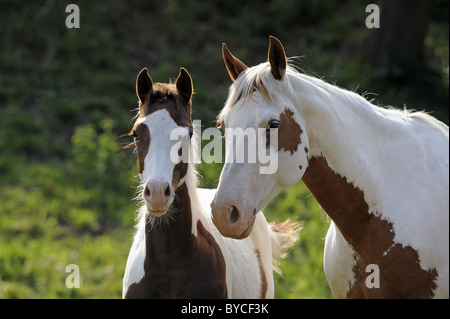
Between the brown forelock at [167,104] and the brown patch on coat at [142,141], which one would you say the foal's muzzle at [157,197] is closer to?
the brown patch on coat at [142,141]

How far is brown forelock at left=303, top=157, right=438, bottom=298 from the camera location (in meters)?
2.88

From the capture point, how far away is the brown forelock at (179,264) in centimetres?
353

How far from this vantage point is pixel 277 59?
2893 millimetres

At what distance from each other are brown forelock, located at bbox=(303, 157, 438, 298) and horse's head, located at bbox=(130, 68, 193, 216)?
0.78 meters

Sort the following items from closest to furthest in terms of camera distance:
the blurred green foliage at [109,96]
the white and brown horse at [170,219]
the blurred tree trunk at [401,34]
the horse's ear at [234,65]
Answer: the horse's ear at [234,65] → the white and brown horse at [170,219] → the blurred green foliage at [109,96] → the blurred tree trunk at [401,34]

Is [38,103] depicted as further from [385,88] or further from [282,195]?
[385,88]

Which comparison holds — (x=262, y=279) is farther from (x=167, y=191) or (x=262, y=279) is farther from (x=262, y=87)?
(x=262, y=87)

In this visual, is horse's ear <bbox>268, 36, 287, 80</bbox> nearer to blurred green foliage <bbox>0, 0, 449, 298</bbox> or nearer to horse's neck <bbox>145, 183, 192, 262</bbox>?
horse's neck <bbox>145, 183, 192, 262</bbox>

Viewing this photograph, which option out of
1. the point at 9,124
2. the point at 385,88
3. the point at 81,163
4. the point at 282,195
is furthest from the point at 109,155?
the point at 385,88

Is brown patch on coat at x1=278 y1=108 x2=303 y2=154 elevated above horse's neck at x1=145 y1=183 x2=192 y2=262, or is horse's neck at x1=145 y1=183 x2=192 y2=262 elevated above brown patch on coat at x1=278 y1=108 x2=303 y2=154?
brown patch on coat at x1=278 y1=108 x2=303 y2=154

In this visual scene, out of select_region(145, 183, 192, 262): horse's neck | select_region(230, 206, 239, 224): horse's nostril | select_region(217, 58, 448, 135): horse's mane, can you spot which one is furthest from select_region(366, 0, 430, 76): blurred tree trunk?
select_region(230, 206, 239, 224): horse's nostril

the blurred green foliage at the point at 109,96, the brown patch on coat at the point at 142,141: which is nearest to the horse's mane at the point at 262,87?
the brown patch on coat at the point at 142,141

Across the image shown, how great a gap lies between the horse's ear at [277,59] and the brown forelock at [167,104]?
2.92ft
